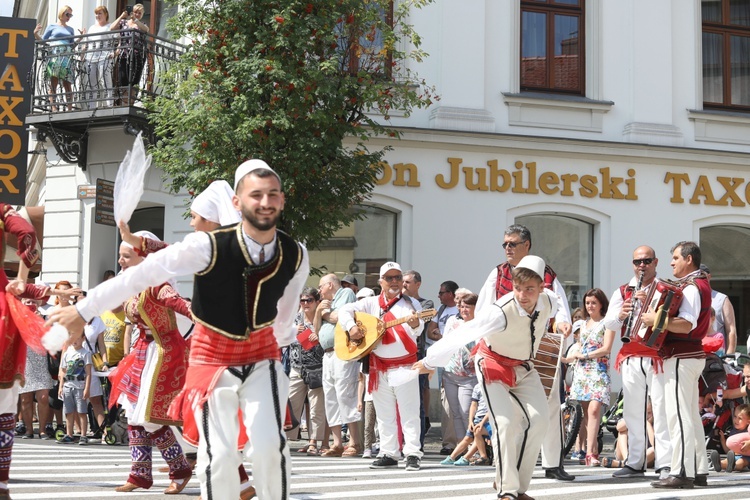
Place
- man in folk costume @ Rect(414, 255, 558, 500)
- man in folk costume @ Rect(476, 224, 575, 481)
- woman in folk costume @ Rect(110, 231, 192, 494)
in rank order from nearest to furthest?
man in folk costume @ Rect(414, 255, 558, 500), woman in folk costume @ Rect(110, 231, 192, 494), man in folk costume @ Rect(476, 224, 575, 481)

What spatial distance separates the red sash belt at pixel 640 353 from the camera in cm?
986

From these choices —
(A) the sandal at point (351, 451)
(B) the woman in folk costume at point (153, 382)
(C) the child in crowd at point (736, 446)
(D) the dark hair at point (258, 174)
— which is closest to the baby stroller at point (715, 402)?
(C) the child in crowd at point (736, 446)

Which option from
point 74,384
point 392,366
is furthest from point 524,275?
point 74,384

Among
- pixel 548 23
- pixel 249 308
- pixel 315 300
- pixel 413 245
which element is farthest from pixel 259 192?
pixel 548 23

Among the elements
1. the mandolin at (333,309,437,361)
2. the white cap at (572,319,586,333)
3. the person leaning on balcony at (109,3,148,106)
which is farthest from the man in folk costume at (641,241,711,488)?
the person leaning on balcony at (109,3,148,106)

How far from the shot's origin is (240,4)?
14.7 metres

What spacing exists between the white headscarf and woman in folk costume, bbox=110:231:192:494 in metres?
1.41

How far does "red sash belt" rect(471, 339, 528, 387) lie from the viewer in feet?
27.1

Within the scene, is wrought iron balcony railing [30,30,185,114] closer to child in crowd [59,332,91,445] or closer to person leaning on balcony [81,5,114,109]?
person leaning on balcony [81,5,114,109]

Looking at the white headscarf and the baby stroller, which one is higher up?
the white headscarf

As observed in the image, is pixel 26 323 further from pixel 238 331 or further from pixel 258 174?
pixel 258 174

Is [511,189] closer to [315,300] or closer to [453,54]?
[453,54]

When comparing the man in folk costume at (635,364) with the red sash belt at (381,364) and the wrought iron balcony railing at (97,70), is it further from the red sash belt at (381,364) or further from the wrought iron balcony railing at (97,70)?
the wrought iron balcony railing at (97,70)

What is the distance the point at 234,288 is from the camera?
595cm
